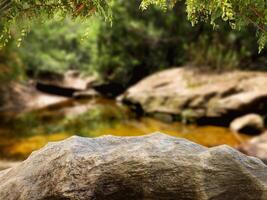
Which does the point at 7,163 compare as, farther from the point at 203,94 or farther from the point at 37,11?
the point at 203,94

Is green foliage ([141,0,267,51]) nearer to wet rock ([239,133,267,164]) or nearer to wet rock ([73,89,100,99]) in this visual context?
wet rock ([239,133,267,164])

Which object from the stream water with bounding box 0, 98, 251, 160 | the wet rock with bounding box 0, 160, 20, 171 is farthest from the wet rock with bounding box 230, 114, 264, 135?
the wet rock with bounding box 0, 160, 20, 171

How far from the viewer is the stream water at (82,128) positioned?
1038 centimetres

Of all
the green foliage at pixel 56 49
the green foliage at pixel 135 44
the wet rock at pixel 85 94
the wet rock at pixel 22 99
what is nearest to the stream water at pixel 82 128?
the wet rock at pixel 22 99

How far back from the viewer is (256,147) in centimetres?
962

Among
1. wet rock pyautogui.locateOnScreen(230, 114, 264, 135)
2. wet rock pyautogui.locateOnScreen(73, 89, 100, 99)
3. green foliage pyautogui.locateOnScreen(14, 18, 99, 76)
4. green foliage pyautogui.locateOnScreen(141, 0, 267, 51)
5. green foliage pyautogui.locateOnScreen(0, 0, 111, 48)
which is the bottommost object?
wet rock pyautogui.locateOnScreen(73, 89, 100, 99)

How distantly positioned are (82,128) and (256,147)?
4603 mm

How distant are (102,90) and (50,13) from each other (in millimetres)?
15387

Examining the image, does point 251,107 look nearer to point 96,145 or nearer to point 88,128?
point 88,128

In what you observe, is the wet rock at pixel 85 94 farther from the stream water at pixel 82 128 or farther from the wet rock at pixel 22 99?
the stream water at pixel 82 128

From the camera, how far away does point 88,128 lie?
39.4 feet

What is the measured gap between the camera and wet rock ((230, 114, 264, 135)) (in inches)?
441

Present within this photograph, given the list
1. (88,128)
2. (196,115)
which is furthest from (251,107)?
(88,128)

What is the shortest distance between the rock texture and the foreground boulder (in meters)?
8.52
